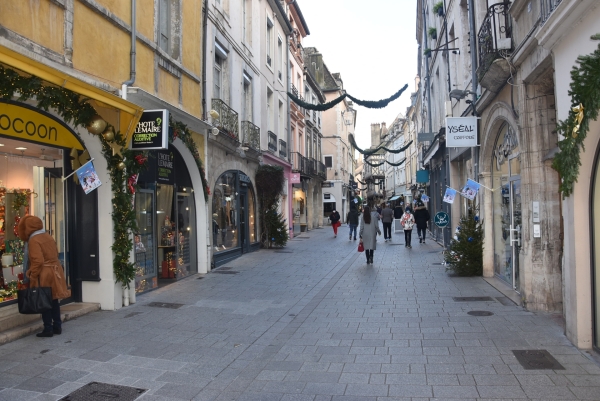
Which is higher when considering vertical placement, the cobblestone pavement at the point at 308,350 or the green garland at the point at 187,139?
A: the green garland at the point at 187,139

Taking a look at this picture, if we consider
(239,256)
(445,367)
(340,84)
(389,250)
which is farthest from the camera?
(340,84)

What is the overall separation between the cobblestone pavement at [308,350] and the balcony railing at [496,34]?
428cm

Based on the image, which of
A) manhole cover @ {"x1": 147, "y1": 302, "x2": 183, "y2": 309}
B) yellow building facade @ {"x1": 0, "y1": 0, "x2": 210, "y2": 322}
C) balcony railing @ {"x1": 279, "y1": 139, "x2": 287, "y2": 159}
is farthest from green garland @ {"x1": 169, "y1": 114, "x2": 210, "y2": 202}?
balcony railing @ {"x1": 279, "y1": 139, "x2": 287, "y2": 159}

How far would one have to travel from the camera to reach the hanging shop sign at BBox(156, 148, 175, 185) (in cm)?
1053

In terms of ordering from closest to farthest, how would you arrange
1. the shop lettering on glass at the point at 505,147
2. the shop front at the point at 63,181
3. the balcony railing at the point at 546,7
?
the balcony railing at the point at 546,7, the shop front at the point at 63,181, the shop lettering on glass at the point at 505,147

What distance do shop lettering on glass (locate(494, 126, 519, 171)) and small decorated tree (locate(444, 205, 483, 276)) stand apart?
1530 mm

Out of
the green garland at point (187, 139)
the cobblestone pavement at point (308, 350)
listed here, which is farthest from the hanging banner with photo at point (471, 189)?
the green garland at point (187, 139)

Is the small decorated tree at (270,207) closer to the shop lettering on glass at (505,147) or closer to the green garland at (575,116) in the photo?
the shop lettering on glass at (505,147)

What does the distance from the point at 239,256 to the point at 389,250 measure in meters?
5.59

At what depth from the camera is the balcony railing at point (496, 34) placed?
8.20m

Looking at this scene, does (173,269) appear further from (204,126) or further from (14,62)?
(14,62)

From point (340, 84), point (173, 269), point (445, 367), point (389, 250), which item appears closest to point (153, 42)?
point (173, 269)

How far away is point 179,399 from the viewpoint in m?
4.41

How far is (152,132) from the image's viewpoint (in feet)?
27.8
